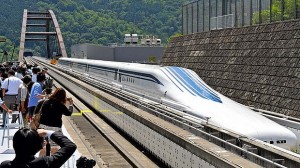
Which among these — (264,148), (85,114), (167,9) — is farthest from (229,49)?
(167,9)

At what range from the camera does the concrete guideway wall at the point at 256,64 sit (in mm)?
23453

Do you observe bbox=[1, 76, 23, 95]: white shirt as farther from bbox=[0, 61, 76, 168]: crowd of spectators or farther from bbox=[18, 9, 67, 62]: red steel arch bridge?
bbox=[18, 9, 67, 62]: red steel arch bridge

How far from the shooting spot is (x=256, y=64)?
27500mm

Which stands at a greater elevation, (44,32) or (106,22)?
(106,22)

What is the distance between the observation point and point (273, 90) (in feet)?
80.6

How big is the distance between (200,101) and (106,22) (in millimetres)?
156771

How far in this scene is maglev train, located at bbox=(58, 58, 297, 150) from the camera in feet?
50.5

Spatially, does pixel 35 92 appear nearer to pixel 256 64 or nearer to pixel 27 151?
pixel 27 151

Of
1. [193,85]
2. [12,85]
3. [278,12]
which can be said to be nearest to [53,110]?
[12,85]

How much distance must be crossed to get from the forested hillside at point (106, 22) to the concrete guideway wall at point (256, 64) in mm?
125944

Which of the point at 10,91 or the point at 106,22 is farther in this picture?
the point at 106,22

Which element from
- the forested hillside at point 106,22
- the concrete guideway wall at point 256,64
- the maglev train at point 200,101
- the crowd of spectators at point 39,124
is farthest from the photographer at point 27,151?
the forested hillside at point 106,22

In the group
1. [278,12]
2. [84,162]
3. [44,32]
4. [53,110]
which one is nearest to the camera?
[84,162]

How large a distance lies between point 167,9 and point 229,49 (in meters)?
152
